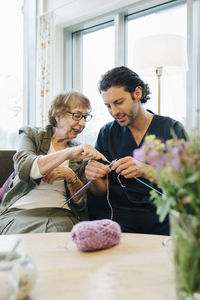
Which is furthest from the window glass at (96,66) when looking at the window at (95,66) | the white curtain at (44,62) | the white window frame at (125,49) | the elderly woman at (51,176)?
the elderly woman at (51,176)

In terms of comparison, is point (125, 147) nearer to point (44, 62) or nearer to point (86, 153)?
point (86, 153)

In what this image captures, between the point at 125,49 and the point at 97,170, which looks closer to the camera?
the point at 97,170

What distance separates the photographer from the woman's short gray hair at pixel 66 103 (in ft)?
5.92

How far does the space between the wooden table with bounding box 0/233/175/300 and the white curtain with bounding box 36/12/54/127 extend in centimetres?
270

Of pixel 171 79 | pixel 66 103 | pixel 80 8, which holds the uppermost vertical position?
pixel 80 8

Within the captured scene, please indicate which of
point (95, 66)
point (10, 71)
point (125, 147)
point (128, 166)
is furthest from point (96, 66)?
point (128, 166)

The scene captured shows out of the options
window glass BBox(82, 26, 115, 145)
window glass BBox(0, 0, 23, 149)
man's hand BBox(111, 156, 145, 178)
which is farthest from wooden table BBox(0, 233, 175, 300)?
window glass BBox(0, 0, 23, 149)

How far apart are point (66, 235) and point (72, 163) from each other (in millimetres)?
743

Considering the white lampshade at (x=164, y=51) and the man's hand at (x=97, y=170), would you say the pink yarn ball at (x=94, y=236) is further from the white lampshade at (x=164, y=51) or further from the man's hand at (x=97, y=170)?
the white lampshade at (x=164, y=51)

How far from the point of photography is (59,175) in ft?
5.33

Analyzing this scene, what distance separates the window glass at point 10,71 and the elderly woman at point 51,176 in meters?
2.02

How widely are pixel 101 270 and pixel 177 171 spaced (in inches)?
15.5

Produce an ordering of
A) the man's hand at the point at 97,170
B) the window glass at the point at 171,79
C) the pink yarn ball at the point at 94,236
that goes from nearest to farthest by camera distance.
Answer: the pink yarn ball at the point at 94,236, the man's hand at the point at 97,170, the window glass at the point at 171,79

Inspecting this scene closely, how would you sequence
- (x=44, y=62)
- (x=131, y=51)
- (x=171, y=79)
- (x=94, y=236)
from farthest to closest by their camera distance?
(x=44, y=62) → (x=131, y=51) → (x=171, y=79) → (x=94, y=236)
